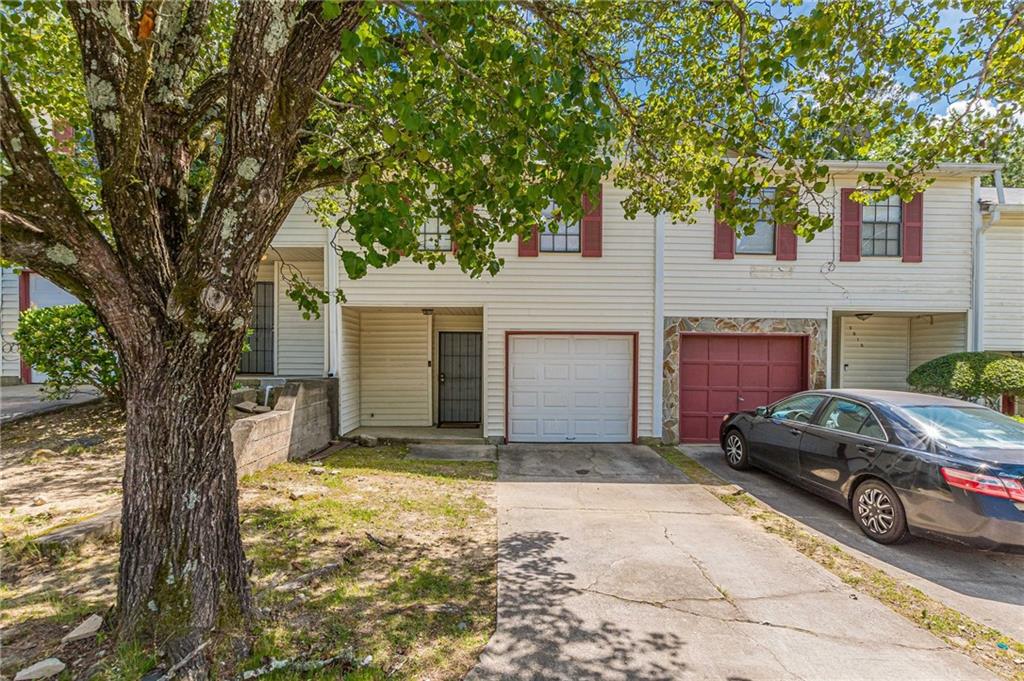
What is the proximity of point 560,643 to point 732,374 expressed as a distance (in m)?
7.19

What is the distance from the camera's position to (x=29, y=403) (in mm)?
7688

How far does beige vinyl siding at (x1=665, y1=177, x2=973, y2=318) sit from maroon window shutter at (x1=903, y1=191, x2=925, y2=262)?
0.12m

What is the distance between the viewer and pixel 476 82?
2.78 metres

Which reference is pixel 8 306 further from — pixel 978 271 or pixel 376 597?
pixel 978 271

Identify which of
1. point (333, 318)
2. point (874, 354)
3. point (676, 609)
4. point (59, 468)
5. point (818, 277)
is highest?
point (818, 277)

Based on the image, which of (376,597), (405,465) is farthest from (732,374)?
(376,597)

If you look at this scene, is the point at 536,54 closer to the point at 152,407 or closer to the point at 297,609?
the point at 152,407

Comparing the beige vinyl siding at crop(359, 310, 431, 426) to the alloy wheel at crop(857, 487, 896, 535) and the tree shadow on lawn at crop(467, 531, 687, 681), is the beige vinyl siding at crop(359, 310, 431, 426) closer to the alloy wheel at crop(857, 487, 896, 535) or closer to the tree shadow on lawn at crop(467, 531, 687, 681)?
the tree shadow on lawn at crop(467, 531, 687, 681)

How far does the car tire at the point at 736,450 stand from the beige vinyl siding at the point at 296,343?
7.76 meters

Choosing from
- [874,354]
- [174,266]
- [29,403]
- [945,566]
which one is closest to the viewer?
[174,266]

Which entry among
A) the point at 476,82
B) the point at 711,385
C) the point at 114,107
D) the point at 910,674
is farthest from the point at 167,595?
the point at 711,385

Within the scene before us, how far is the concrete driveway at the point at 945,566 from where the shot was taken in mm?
3377

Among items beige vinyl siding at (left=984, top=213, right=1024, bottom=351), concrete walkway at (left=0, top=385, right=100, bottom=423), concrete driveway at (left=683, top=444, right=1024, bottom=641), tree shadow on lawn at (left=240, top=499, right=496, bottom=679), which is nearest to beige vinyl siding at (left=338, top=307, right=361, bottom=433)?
concrete walkway at (left=0, top=385, right=100, bottom=423)

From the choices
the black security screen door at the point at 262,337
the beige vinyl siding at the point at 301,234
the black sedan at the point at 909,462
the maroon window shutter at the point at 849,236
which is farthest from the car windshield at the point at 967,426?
the black security screen door at the point at 262,337
